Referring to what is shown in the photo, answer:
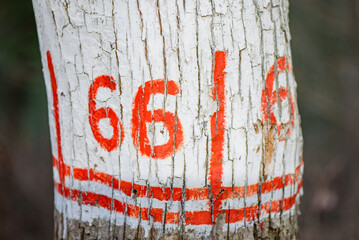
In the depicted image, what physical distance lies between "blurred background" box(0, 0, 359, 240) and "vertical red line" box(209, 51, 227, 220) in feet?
7.57

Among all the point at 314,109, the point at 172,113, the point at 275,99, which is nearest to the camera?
the point at 172,113

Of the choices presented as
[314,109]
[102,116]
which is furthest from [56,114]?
[314,109]

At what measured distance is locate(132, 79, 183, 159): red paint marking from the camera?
1.27 m

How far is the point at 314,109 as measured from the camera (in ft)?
21.3

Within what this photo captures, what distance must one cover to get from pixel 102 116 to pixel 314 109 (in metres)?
5.63

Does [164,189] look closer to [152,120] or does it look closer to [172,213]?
[172,213]

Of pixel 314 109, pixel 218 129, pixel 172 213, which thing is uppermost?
pixel 218 129

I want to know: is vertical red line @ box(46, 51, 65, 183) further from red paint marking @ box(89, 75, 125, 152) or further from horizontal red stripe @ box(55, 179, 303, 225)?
red paint marking @ box(89, 75, 125, 152)

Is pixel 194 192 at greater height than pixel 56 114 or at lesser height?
lesser

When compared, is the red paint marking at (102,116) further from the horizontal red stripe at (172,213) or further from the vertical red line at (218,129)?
the vertical red line at (218,129)

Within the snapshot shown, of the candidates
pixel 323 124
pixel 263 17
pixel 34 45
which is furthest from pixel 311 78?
pixel 263 17

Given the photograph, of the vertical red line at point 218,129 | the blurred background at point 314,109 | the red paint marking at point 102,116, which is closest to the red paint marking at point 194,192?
the vertical red line at point 218,129

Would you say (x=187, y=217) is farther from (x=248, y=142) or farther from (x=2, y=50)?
(x=2, y=50)

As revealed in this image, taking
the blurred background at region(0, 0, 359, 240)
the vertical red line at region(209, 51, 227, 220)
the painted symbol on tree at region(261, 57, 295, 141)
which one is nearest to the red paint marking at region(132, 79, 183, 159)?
the vertical red line at region(209, 51, 227, 220)
